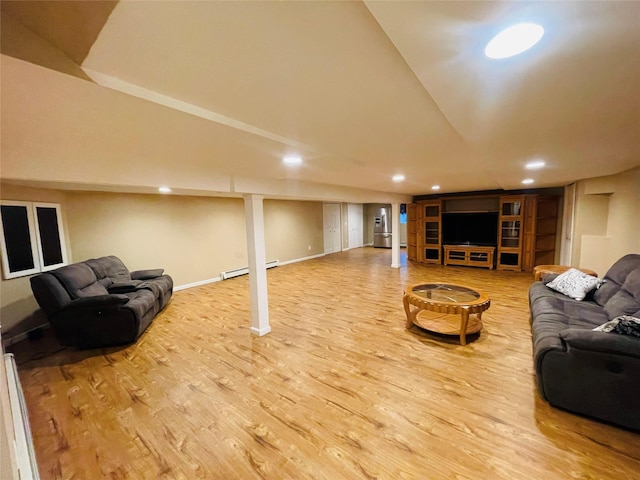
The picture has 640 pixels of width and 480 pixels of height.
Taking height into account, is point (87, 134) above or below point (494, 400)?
above

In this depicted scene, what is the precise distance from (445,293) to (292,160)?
2.72 m

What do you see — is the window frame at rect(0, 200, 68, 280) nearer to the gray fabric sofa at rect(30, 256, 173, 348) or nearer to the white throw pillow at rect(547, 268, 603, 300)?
the gray fabric sofa at rect(30, 256, 173, 348)

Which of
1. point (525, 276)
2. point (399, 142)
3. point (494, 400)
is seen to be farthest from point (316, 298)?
point (525, 276)

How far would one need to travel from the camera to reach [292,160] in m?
2.50

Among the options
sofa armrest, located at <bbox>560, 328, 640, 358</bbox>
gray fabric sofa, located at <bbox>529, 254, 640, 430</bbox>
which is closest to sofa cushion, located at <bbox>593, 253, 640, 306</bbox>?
gray fabric sofa, located at <bbox>529, 254, 640, 430</bbox>

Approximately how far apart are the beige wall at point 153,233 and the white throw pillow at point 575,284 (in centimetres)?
606

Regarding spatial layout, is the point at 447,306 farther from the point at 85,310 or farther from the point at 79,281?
the point at 79,281

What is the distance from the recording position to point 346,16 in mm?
750

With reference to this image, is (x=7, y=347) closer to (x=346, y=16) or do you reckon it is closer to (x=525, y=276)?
(x=346, y=16)

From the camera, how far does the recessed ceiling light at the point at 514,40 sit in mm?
752

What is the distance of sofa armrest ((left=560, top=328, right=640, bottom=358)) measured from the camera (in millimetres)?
1790

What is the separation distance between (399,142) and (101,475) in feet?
9.66

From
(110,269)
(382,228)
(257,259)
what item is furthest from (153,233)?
(382,228)

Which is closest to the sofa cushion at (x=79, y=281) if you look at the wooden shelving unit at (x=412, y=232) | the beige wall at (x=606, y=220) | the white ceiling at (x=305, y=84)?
the white ceiling at (x=305, y=84)
